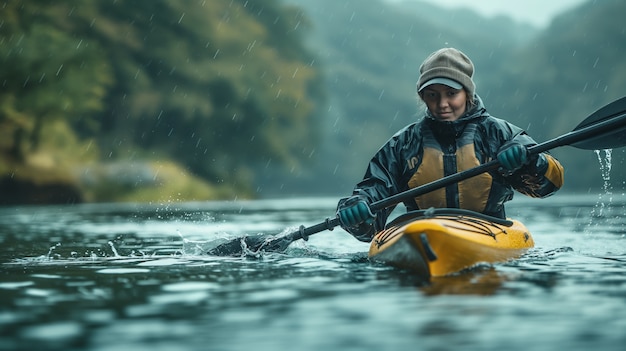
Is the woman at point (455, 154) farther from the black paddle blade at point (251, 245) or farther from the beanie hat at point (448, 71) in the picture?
the black paddle blade at point (251, 245)

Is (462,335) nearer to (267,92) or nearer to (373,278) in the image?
(373,278)

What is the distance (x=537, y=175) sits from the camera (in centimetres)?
584

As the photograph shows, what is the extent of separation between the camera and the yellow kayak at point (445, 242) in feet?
16.2

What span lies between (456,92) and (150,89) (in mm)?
26017

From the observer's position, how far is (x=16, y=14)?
83.5 feet

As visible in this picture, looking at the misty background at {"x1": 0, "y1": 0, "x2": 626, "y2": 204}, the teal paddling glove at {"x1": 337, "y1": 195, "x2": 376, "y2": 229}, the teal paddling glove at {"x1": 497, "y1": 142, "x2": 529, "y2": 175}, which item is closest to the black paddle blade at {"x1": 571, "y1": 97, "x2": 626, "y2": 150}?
the misty background at {"x1": 0, "y1": 0, "x2": 626, "y2": 204}

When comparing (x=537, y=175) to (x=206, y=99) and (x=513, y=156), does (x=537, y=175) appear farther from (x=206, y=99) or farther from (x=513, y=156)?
(x=206, y=99)

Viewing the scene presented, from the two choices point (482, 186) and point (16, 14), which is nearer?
point (482, 186)

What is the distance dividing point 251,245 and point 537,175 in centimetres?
238

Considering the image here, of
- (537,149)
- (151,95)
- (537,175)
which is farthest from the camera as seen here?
(151,95)

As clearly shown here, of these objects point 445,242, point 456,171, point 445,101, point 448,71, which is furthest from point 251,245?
point 445,242

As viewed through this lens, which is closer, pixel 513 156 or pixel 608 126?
pixel 513 156

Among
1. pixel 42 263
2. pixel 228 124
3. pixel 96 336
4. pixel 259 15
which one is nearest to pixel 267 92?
pixel 228 124

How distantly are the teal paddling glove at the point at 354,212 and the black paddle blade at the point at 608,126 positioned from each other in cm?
158
